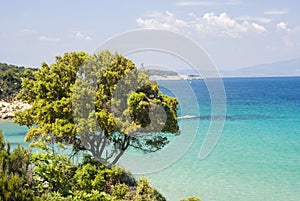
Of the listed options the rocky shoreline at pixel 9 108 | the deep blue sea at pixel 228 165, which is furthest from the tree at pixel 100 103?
the rocky shoreline at pixel 9 108

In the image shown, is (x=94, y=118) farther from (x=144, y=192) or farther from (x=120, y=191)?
(x=144, y=192)

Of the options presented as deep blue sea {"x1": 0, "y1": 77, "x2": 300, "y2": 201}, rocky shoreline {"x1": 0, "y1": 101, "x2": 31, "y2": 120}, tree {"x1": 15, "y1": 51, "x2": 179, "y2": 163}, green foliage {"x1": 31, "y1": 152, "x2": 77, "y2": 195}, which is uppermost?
tree {"x1": 15, "y1": 51, "x2": 179, "y2": 163}

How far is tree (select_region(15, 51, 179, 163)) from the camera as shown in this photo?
40.7 ft

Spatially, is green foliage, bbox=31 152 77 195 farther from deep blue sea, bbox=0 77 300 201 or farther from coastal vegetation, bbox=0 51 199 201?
deep blue sea, bbox=0 77 300 201

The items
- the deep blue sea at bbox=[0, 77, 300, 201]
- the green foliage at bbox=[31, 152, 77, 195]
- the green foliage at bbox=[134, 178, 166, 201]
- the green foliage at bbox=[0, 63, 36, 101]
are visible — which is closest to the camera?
the green foliage at bbox=[31, 152, 77, 195]

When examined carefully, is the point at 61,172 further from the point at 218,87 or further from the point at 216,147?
the point at 216,147

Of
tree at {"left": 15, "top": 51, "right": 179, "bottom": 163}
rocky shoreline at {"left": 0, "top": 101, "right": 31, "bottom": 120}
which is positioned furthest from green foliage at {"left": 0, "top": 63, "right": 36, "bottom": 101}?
tree at {"left": 15, "top": 51, "right": 179, "bottom": 163}

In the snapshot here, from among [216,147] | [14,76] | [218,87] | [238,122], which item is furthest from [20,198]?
[14,76]

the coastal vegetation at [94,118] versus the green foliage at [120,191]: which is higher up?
the coastal vegetation at [94,118]

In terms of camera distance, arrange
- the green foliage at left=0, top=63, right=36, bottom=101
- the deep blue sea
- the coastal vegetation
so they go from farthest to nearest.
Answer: the green foliage at left=0, top=63, right=36, bottom=101 → the deep blue sea → the coastal vegetation

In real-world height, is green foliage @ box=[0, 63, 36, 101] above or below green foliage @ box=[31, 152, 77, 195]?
above

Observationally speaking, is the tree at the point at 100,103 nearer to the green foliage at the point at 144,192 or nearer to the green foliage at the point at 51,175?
the green foliage at the point at 51,175

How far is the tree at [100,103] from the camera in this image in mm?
12406

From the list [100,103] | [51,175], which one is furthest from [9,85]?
[51,175]
